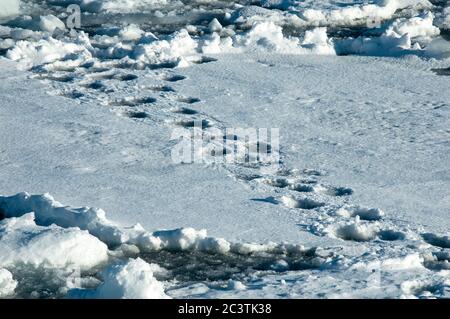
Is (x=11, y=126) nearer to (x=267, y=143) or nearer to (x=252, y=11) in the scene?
(x=267, y=143)

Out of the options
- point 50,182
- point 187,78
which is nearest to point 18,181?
point 50,182

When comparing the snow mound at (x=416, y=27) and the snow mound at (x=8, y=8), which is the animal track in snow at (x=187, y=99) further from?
the snow mound at (x=8, y=8)

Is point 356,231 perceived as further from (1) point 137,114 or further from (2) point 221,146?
(1) point 137,114

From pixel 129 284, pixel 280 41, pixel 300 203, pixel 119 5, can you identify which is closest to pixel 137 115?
pixel 300 203

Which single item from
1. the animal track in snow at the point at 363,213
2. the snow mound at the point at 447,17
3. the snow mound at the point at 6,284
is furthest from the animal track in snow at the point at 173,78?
the snow mound at the point at 6,284

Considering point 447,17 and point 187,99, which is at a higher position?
point 447,17
